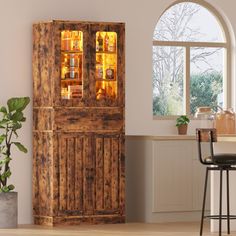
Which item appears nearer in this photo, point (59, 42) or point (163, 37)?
point (59, 42)

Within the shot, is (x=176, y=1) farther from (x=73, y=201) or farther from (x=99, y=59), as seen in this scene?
(x=73, y=201)

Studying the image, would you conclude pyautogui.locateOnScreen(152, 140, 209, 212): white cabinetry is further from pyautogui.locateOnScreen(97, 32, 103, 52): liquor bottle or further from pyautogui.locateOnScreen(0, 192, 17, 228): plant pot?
pyautogui.locateOnScreen(0, 192, 17, 228): plant pot

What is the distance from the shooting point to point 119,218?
9758 millimetres

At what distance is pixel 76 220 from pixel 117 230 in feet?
2.00

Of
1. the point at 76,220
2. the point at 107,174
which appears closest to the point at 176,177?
the point at 107,174

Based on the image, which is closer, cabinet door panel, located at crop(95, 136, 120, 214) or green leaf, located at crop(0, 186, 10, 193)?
green leaf, located at crop(0, 186, 10, 193)

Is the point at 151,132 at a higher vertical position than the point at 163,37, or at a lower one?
lower

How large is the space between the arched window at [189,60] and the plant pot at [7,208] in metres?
2.17

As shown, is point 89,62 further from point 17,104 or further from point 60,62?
point 17,104

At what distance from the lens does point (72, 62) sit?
961 centimetres

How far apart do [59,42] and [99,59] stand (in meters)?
0.50

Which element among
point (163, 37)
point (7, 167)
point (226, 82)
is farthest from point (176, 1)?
point (7, 167)

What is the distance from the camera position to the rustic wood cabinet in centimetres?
952

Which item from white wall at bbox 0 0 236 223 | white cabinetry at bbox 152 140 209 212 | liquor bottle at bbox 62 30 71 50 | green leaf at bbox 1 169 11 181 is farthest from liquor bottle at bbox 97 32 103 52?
green leaf at bbox 1 169 11 181
